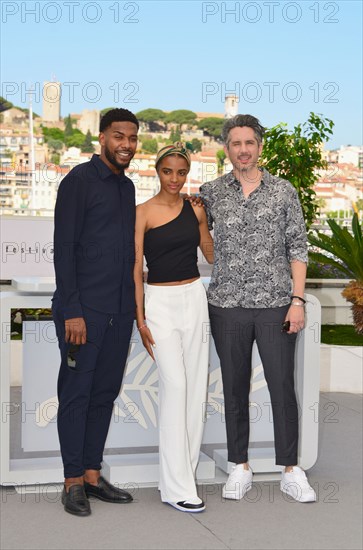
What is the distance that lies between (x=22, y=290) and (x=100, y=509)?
110 centimetres

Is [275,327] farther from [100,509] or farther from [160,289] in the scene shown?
[100,509]

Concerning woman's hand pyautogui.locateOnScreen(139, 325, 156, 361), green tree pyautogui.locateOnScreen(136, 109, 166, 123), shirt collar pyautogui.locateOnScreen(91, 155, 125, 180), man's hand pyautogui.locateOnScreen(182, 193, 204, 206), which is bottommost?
woman's hand pyautogui.locateOnScreen(139, 325, 156, 361)

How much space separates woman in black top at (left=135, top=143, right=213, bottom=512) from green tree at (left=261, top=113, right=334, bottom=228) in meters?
8.04

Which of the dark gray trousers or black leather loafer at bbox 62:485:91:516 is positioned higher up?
the dark gray trousers

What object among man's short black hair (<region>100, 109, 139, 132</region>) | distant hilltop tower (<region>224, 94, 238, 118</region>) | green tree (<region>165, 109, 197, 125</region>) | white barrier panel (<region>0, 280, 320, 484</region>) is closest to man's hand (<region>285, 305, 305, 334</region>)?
white barrier panel (<region>0, 280, 320, 484</region>)

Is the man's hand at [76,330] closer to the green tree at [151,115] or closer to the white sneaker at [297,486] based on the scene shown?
the white sneaker at [297,486]

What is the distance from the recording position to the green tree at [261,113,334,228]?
39.4 feet

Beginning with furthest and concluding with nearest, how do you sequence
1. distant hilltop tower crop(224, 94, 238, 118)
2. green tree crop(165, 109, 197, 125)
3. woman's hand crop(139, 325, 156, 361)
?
green tree crop(165, 109, 197, 125) < distant hilltop tower crop(224, 94, 238, 118) < woman's hand crop(139, 325, 156, 361)

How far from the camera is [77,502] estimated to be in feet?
13.4

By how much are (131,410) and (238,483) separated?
2.33 feet

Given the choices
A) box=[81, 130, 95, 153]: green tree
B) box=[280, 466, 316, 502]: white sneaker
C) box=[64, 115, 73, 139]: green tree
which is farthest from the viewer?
box=[64, 115, 73, 139]: green tree

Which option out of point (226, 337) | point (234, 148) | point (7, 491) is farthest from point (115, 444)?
point (234, 148)

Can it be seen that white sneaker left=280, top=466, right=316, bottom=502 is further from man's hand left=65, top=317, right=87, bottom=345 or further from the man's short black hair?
the man's short black hair

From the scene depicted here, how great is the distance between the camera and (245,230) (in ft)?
13.9
